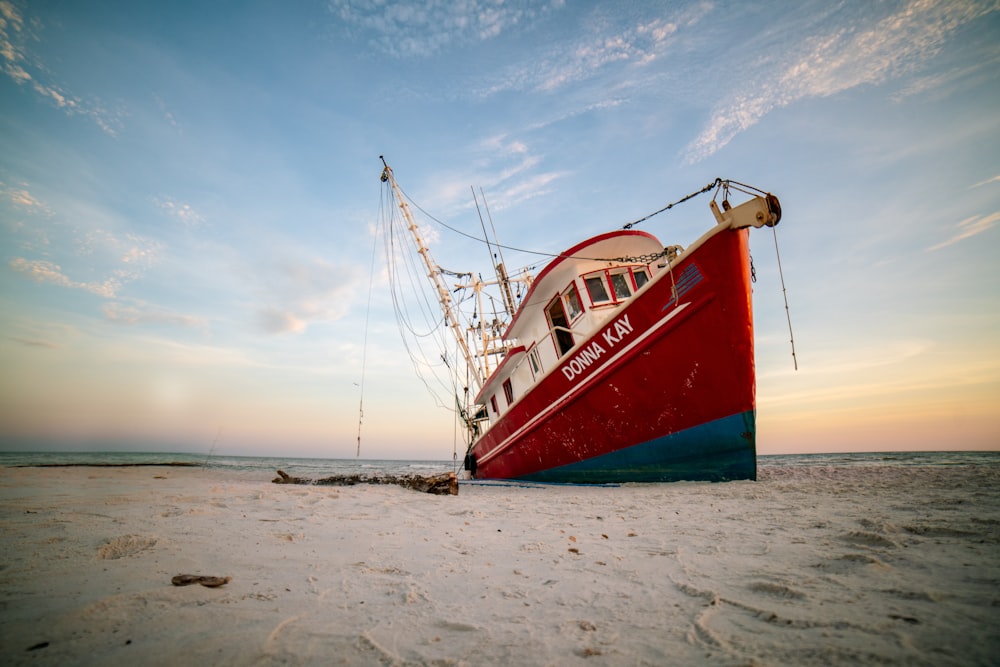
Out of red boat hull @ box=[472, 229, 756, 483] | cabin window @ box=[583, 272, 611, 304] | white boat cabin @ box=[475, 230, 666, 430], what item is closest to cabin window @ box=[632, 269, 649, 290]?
white boat cabin @ box=[475, 230, 666, 430]

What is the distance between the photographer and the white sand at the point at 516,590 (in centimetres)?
140

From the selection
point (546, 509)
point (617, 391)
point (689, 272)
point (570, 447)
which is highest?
point (689, 272)

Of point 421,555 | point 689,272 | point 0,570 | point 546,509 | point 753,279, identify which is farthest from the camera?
point 753,279

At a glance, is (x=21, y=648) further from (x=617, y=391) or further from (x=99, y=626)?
(x=617, y=391)

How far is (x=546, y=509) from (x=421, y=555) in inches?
101

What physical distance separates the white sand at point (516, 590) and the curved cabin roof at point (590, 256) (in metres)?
5.94

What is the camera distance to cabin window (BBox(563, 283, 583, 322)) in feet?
30.3

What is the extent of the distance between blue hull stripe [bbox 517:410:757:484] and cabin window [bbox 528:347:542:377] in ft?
11.0

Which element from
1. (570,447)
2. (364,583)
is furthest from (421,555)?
(570,447)

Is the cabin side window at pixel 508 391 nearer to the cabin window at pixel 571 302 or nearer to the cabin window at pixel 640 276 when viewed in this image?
the cabin window at pixel 571 302

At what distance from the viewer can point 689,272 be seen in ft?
21.6

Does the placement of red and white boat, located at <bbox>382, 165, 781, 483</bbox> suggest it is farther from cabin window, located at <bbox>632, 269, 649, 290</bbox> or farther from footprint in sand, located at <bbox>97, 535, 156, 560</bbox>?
footprint in sand, located at <bbox>97, 535, 156, 560</bbox>

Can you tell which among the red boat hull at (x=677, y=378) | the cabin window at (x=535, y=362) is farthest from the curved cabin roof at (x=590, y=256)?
the red boat hull at (x=677, y=378)

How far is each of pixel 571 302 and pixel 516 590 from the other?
782 cm
